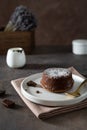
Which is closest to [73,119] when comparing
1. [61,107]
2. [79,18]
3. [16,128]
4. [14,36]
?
[61,107]

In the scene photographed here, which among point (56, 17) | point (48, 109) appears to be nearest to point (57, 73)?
point (48, 109)

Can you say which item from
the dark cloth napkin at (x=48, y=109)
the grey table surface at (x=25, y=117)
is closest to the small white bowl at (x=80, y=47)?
the grey table surface at (x=25, y=117)

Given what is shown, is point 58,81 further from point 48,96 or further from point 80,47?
point 80,47

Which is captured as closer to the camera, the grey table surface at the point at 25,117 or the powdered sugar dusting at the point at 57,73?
the grey table surface at the point at 25,117

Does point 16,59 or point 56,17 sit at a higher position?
point 56,17

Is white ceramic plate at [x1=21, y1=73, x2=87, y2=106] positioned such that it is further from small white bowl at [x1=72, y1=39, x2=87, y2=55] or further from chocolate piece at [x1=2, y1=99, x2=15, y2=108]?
small white bowl at [x1=72, y1=39, x2=87, y2=55]

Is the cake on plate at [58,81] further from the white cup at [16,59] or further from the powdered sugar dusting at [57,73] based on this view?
the white cup at [16,59]

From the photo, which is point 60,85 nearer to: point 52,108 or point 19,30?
point 52,108

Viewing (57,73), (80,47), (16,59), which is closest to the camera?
(57,73)

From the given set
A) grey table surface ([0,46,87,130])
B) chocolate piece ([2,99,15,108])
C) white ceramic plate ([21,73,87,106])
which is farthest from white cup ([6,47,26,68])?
chocolate piece ([2,99,15,108])
